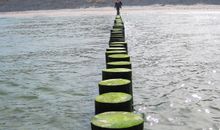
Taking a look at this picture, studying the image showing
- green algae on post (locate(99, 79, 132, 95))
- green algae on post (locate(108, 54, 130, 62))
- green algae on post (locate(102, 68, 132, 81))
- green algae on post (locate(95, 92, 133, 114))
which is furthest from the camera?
green algae on post (locate(108, 54, 130, 62))

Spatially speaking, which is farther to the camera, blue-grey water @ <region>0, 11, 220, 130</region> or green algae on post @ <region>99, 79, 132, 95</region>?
blue-grey water @ <region>0, 11, 220, 130</region>

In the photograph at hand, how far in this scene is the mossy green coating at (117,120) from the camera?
5.53 metres

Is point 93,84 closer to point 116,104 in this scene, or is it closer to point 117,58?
point 117,58

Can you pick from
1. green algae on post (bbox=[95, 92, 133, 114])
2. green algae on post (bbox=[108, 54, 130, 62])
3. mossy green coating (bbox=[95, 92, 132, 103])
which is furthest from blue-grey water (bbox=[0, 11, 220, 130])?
green algae on post (bbox=[95, 92, 133, 114])

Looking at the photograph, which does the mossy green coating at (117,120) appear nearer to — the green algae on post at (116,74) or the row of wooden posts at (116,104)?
the row of wooden posts at (116,104)

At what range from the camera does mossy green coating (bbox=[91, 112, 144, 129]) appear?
5527mm

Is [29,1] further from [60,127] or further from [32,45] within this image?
[60,127]

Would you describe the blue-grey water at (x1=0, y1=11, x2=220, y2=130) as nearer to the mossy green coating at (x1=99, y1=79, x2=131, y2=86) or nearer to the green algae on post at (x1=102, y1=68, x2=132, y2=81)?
the green algae on post at (x1=102, y1=68, x2=132, y2=81)

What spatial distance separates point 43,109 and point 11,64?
8.15 metres

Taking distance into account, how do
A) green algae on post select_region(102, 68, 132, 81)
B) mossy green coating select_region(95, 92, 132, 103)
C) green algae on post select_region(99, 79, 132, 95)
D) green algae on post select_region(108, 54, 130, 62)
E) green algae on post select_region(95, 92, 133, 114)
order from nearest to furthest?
1. green algae on post select_region(95, 92, 133, 114)
2. mossy green coating select_region(95, 92, 132, 103)
3. green algae on post select_region(99, 79, 132, 95)
4. green algae on post select_region(102, 68, 132, 81)
5. green algae on post select_region(108, 54, 130, 62)

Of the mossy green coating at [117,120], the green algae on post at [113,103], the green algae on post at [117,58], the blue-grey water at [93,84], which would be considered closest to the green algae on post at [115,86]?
the green algae on post at [113,103]

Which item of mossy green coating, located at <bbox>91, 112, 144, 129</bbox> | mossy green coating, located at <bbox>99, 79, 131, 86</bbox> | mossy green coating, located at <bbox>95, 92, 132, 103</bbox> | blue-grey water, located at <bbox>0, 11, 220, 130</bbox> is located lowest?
blue-grey water, located at <bbox>0, 11, 220, 130</bbox>

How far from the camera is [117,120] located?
570cm

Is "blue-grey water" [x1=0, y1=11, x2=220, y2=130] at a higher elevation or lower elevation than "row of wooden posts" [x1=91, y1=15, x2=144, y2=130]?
lower
